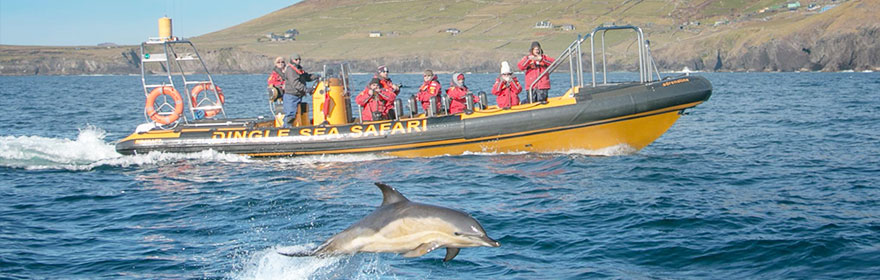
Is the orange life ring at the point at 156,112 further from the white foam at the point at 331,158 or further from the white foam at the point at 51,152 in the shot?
the white foam at the point at 331,158

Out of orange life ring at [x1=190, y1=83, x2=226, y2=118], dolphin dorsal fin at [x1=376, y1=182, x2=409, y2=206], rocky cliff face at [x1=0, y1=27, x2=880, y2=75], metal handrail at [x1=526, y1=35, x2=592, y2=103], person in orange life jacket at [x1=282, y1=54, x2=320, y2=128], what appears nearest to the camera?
dolphin dorsal fin at [x1=376, y1=182, x2=409, y2=206]

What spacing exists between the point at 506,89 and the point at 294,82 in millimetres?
4245

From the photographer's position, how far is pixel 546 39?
5527 inches

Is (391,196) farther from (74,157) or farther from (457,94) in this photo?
(74,157)

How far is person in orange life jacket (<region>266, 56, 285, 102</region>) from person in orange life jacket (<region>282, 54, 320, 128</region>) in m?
0.16

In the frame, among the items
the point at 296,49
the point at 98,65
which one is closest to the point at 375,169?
the point at 296,49

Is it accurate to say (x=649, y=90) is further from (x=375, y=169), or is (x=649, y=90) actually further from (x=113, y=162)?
(x=113, y=162)

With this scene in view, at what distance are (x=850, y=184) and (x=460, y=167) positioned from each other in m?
6.22

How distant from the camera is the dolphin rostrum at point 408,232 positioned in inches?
250

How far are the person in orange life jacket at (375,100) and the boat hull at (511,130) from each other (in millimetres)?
663

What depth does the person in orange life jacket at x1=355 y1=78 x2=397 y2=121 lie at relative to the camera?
16656 mm

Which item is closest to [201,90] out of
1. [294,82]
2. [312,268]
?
[294,82]

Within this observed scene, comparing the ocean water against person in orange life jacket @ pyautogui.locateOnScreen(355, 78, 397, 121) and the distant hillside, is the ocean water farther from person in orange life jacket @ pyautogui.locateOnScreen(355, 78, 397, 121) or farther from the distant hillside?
the distant hillside

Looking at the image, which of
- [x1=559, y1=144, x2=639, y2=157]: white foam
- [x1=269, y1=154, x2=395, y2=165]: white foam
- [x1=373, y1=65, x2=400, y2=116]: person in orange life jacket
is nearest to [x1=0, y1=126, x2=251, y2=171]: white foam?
[x1=269, y1=154, x2=395, y2=165]: white foam
